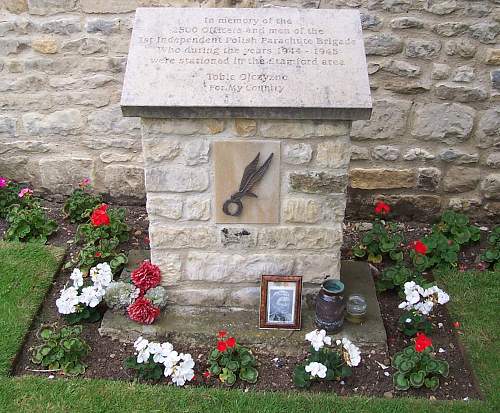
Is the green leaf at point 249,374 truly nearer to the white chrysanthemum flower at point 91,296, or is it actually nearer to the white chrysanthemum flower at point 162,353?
the white chrysanthemum flower at point 162,353

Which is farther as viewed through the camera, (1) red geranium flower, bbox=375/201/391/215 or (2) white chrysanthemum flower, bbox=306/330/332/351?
(1) red geranium flower, bbox=375/201/391/215

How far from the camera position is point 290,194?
329 centimetres

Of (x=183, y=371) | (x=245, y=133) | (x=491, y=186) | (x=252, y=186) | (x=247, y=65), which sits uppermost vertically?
(x=247, y=65)

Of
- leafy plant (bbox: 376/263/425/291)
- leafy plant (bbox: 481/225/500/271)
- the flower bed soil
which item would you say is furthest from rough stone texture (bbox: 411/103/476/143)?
the flower bed soil

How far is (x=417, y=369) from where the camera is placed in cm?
316

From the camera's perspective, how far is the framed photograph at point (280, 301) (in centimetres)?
336

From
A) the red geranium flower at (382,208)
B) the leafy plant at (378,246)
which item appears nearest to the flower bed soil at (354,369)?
the leafy plant at (378,246)

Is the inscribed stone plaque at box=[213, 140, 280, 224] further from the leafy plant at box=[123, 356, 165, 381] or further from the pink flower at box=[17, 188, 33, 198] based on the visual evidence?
the pink flower at box=[17, 188, 33, 198]

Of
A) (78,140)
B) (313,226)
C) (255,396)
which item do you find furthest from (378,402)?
(78,140)

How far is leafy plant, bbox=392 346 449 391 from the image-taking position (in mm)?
3107

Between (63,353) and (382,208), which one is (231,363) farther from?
(382,208)

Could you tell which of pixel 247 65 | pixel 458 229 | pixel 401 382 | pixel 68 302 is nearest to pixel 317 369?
pixel 401 382

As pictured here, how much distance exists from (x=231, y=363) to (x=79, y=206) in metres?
2.01

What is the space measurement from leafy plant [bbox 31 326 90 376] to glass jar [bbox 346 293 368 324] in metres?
1.46
